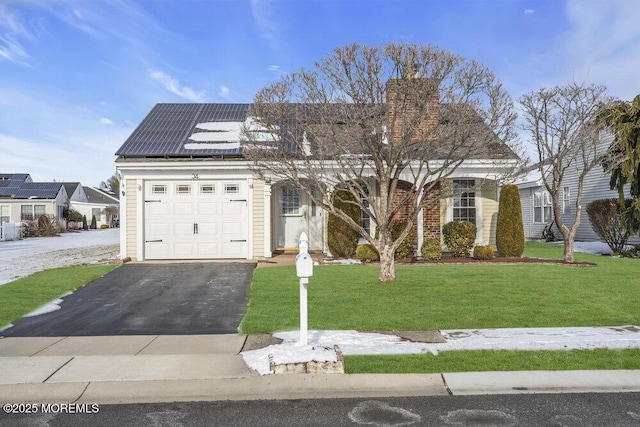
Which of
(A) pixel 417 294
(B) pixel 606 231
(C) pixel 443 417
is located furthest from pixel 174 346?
(B) pixel 606 231

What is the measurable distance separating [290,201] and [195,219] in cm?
357

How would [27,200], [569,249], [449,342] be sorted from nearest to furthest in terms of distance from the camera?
[449,342], [569,249], [27,200]

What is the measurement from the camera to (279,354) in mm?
5754

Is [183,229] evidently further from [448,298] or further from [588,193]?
[588,193]

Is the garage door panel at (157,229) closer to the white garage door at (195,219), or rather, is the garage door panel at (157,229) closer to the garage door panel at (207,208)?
the white garage door at (195,219)

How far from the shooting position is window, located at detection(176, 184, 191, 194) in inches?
607

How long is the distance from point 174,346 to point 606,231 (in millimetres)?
17367

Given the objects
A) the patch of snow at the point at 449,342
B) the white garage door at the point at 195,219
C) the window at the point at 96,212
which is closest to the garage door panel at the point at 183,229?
the white garage door at the point at 195,219

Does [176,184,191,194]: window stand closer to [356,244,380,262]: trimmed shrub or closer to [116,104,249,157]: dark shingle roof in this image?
[116,104,249,157]: dark shingle roof

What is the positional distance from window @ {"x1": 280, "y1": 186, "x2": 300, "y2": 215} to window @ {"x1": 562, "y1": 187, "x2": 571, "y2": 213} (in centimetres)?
1649

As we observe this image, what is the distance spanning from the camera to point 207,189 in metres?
15.4

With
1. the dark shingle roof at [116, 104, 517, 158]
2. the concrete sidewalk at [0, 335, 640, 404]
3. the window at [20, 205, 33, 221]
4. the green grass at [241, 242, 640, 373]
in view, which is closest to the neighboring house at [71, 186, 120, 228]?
the window at [20, 205, 33, 221]

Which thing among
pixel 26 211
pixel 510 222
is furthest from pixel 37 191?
pixel 510 222

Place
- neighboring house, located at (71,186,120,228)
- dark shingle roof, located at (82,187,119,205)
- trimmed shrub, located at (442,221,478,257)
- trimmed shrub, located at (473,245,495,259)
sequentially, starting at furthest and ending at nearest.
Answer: dark shingle roof, located at (82,187,119,205), neighboring house, located at (71,186,120,228), trimmed shrub, located at (442,221,478,257), trimmed shrub, located at (473,245,495,259)
